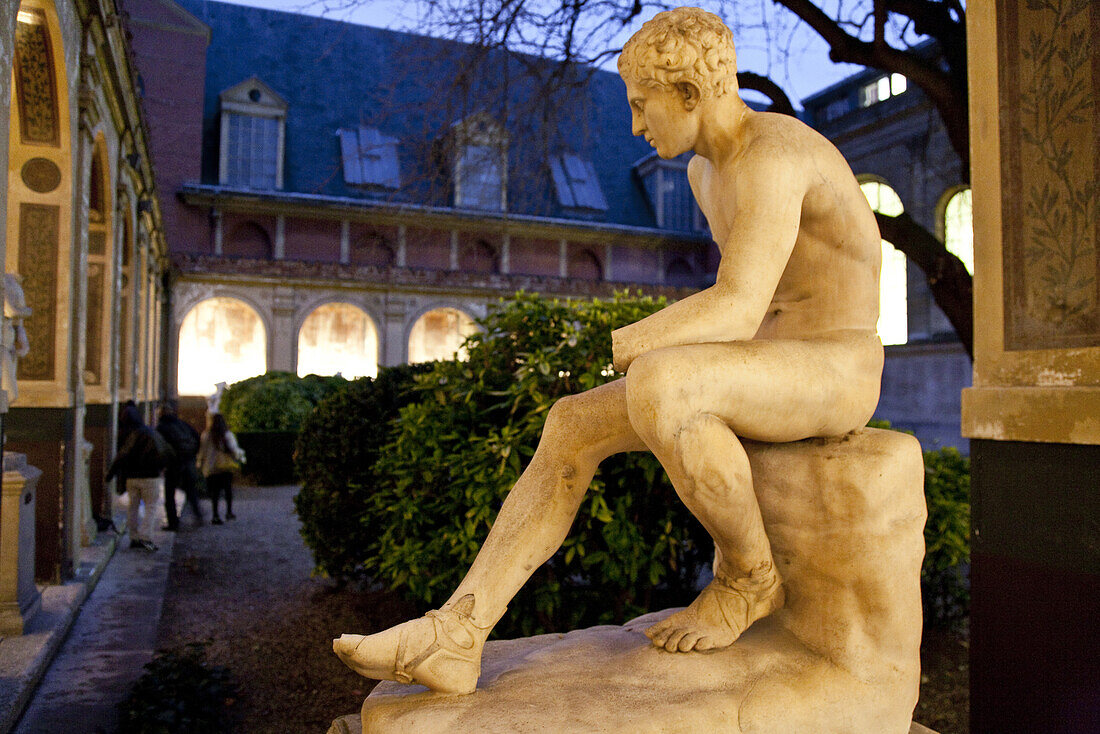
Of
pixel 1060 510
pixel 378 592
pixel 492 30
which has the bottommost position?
pixel 378 592

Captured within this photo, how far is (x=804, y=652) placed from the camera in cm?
192

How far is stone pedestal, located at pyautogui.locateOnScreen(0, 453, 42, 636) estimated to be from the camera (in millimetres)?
4094

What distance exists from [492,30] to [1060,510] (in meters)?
4.91

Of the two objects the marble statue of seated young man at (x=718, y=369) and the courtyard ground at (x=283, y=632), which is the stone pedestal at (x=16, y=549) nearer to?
the courtyard ground at (x=283, y=632)

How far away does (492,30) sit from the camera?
5.82m

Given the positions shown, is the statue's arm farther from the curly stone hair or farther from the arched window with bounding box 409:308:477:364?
the arched window with bounding box 409:308:477:364

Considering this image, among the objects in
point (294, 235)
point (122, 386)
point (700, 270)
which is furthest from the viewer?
point (700, 270)

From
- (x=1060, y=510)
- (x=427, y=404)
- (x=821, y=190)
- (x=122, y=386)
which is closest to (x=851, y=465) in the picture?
(x=821, y=190)

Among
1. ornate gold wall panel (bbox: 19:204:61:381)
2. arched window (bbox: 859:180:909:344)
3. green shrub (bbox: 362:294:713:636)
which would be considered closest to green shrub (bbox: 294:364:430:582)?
green shrub (bbox: 362:294:713:636)

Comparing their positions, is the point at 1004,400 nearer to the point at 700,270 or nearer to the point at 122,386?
the point at 122,386

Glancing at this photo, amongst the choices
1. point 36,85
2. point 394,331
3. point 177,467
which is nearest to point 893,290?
point 394,331

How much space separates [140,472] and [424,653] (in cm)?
681

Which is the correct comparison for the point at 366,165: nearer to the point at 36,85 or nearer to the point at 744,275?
the point at 36,85

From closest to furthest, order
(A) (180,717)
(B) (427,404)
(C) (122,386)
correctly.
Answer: (A) (180,717) → (B) (427,404) → (C) (122,386)
